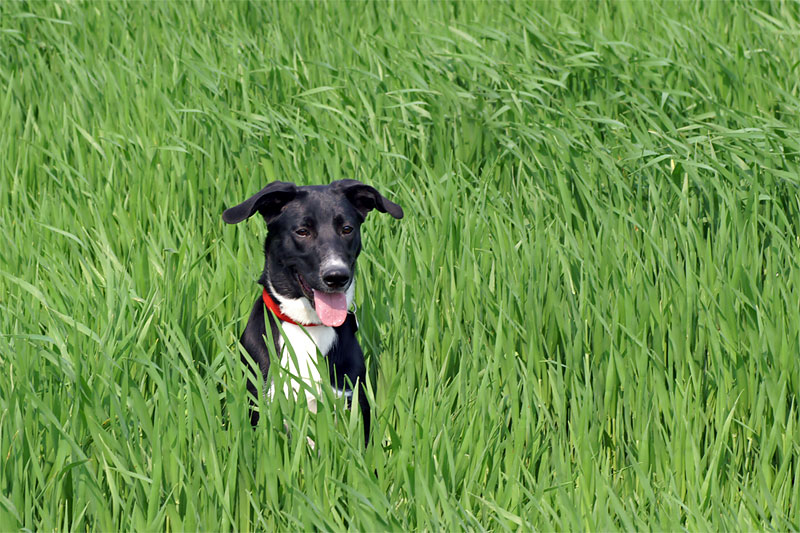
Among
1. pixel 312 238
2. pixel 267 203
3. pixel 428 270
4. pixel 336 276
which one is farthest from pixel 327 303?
pixel 428 270

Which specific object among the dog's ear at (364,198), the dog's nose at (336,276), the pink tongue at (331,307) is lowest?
the pink tongue at (331,307)

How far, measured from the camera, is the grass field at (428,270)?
260 cm

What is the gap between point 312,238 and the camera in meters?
3.29

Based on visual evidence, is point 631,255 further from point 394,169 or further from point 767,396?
point 394,169

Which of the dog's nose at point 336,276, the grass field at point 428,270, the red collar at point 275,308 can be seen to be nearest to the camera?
the grass field at point 428,270

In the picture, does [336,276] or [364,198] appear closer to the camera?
[336,276]

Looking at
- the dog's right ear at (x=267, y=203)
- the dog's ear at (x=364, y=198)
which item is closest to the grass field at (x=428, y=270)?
the dog's ear at (x=364, y=198)

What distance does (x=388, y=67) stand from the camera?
18.2 feet

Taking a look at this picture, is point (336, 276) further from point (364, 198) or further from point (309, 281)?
point (364, 198)

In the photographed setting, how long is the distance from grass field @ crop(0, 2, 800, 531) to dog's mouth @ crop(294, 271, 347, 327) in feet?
0.92

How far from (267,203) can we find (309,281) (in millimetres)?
366

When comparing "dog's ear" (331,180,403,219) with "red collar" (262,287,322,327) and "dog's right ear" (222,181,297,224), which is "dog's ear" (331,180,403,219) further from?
"red collar" (262,287,322,327)

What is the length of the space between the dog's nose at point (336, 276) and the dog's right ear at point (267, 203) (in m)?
0.34

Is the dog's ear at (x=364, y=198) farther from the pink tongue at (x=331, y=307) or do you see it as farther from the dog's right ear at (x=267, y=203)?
the pink tongue at (x=331, y=307)
